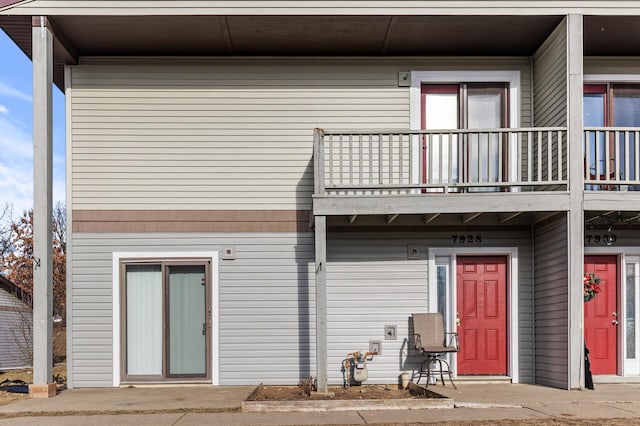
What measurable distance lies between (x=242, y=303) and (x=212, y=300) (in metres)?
0.46

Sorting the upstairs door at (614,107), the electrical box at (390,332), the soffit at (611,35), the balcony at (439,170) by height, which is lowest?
the electrical box at (390,332)

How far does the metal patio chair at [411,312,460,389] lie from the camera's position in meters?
9.46

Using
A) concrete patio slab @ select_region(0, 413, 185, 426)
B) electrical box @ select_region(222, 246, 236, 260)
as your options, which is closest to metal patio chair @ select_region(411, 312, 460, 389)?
electrical box @ select_region(222, 246, 236, 260)

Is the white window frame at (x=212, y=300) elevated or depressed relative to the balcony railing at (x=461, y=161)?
depressed

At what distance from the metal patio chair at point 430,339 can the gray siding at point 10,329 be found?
33.5 ft

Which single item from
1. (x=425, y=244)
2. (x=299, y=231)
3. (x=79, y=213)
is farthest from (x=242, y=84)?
(x=425, y=244)

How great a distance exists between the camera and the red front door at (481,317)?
988cm

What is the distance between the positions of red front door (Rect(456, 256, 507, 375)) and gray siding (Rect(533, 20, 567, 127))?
2481 millimetres

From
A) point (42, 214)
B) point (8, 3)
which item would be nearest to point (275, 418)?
point (42, 214)

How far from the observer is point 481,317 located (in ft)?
32.6

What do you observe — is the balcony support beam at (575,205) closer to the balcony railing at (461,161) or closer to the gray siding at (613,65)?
the balcony railing at (461,161)

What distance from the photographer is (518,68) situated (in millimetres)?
10148

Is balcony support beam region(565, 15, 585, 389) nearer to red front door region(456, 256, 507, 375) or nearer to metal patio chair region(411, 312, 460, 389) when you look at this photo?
red front door region(456, 256, 507, 375)

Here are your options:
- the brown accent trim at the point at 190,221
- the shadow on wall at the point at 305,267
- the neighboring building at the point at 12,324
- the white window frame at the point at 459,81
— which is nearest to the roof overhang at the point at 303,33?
the white window frame at the point at 459,81
